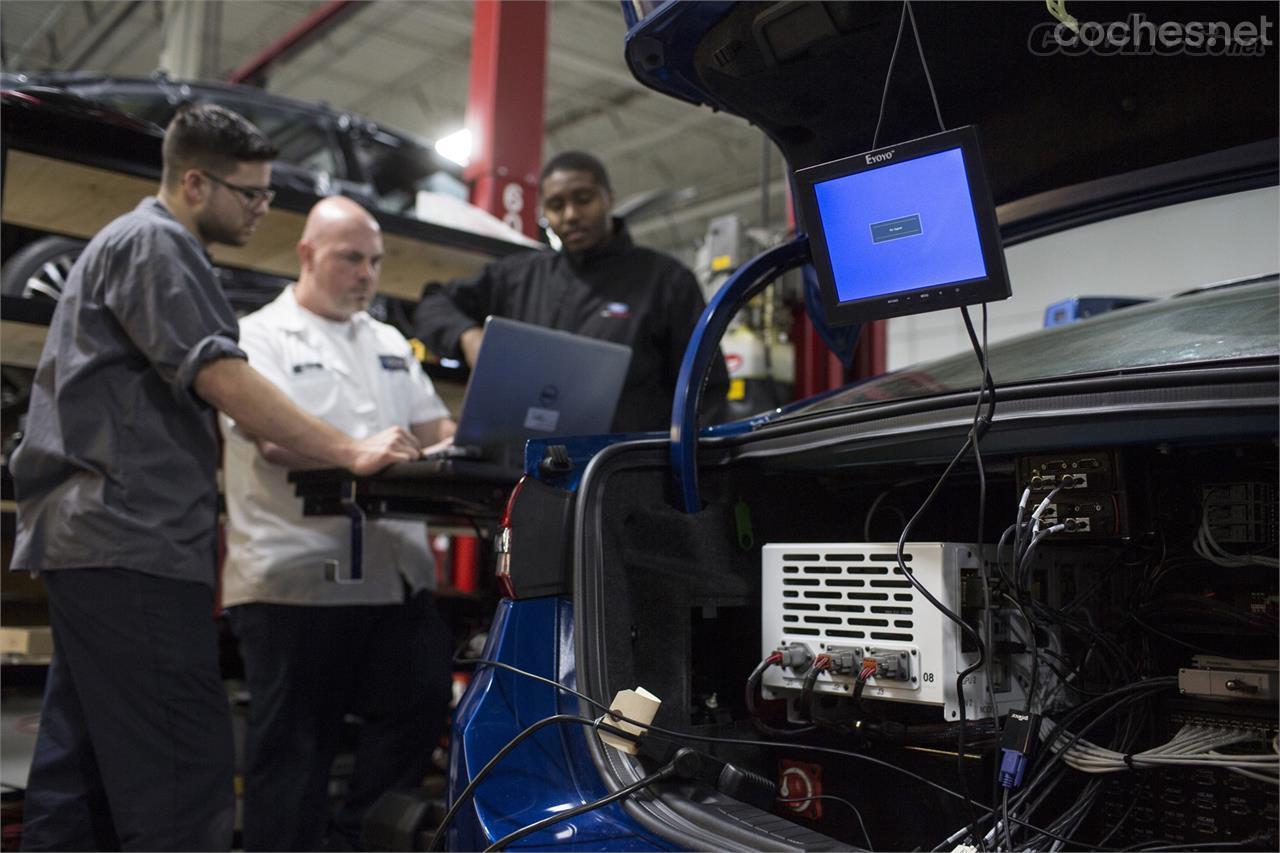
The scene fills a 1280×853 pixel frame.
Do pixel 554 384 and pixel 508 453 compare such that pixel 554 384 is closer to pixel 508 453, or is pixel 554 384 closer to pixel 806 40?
pixel 508 453

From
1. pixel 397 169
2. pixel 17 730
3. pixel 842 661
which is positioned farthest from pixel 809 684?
pixel 397 169

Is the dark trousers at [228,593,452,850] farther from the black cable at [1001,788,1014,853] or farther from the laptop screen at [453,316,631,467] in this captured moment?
the black cable at [1001,788,1014,853]

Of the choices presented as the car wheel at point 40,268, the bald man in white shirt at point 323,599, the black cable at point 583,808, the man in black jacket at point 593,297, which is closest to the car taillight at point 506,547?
the black cable at point 583,808

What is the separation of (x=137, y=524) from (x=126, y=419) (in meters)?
0.23

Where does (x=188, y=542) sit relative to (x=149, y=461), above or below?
below

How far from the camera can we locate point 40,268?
3.62 m

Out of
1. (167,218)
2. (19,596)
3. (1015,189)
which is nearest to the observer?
(1015,189)

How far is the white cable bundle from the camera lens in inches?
47.5

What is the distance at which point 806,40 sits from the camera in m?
1.63

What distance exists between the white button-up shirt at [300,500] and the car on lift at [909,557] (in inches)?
54.7

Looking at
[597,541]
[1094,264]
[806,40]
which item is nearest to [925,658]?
[597,541]

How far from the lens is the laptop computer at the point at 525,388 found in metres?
2.34

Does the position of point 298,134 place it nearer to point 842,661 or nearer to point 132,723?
point 132,723

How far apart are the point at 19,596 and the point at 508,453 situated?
2.12 meters
